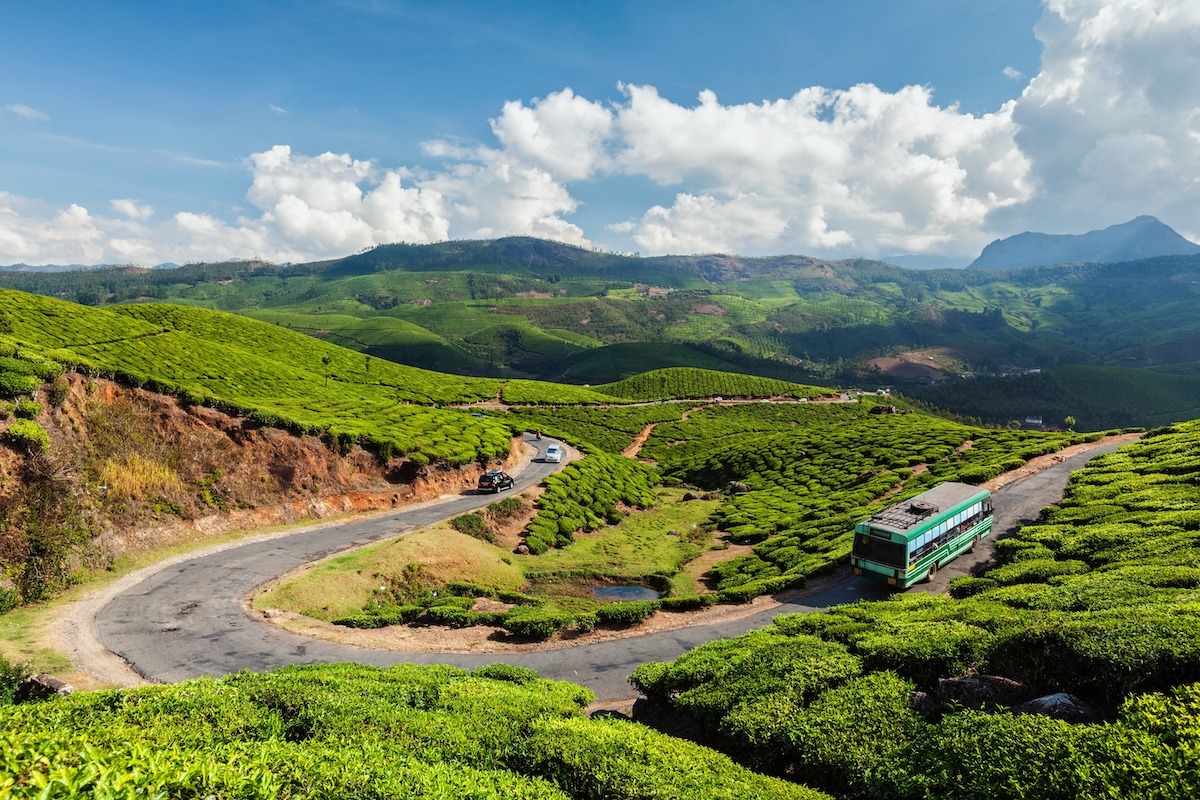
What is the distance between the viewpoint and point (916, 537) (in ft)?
87.2

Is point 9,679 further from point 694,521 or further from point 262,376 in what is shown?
point 262,376

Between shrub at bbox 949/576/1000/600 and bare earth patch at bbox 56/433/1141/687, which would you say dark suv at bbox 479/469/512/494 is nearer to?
bare earth patch at bbox 56/433/1141/687

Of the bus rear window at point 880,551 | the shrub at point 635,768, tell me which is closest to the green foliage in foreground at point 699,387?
the bus rear window at point 880,551

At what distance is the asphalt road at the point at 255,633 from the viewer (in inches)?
811

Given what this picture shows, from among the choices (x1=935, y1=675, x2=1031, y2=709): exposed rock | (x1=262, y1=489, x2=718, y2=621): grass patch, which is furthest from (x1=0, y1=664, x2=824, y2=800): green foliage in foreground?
(x1=262, y1=489, x2=718, y2=621): grass patch

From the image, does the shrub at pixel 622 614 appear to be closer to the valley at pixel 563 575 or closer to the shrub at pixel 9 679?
the valley at pixel 563 575

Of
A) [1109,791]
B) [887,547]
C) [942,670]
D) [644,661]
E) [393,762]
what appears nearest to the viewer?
[1109,791]

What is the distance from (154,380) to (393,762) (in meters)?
41.4

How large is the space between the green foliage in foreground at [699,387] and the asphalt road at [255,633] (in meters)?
97.6

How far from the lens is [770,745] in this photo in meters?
12.0

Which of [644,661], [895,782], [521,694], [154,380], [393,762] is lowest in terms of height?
[644,661]

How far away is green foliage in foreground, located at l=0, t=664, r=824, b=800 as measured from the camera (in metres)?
6.64

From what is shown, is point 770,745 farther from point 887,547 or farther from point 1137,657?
point 887,547

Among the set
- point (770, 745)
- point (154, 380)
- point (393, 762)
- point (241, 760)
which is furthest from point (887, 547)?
point (154, 380)
